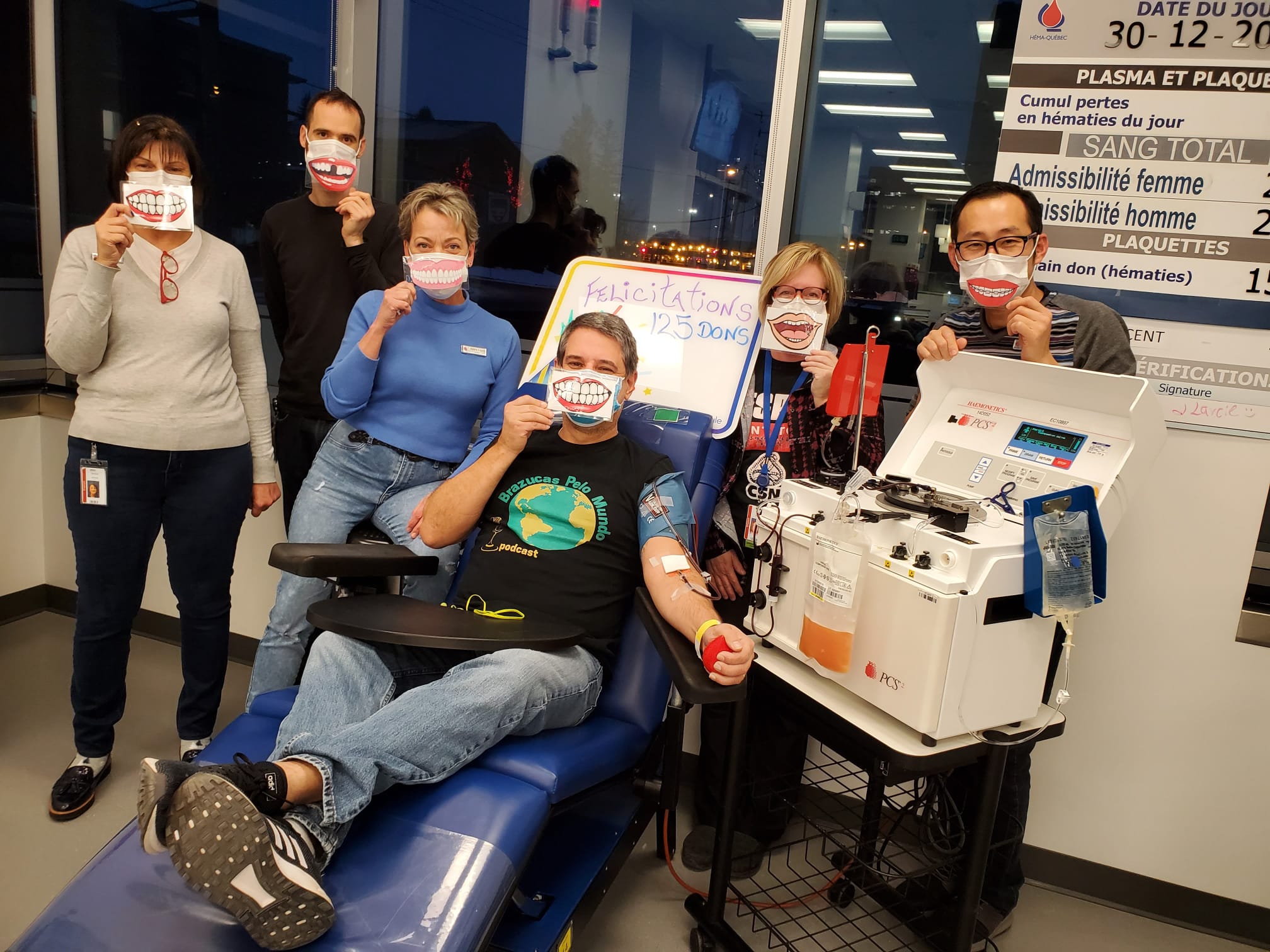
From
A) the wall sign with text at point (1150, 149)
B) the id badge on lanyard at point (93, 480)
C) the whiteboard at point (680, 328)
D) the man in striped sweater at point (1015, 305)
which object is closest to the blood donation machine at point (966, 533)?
the man in striped sweater at point (1015, 305)

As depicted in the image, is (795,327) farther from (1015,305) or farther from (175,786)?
(175,786)

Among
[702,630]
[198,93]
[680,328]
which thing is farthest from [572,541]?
[198,93]

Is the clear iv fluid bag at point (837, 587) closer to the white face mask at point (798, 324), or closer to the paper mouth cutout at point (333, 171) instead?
the white face mask at point (798, 324)

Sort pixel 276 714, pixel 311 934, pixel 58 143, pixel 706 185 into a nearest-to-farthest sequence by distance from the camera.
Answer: pixel 311 934 → pixel 276 714 → pixel 706 185 → pixel 58 143

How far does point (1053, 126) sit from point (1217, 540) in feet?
3.60

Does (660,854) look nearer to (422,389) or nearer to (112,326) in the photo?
(422,389)

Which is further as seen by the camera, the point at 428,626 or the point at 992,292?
the point at 992,292

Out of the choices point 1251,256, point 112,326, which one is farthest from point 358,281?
point 1251,256

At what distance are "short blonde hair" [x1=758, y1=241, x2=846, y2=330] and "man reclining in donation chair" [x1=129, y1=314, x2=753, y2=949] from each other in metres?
0.37

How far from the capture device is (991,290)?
178 cm

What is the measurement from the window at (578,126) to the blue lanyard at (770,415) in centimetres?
68

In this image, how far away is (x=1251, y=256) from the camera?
1982mm

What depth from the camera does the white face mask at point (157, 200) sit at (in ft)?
6.36

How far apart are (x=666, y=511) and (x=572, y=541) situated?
23 centimetres
